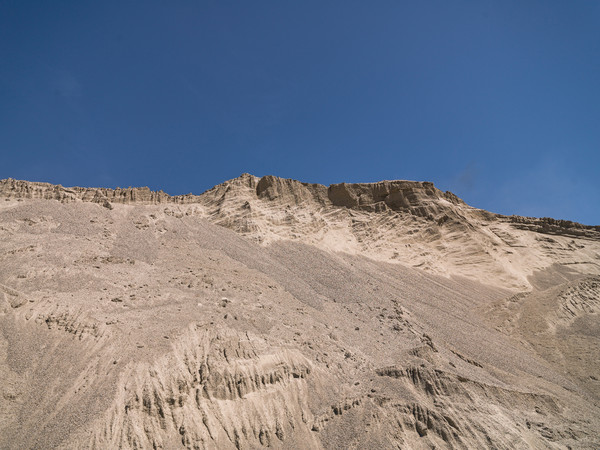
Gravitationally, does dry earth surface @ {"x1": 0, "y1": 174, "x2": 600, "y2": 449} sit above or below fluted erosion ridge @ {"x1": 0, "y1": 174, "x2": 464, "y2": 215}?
below

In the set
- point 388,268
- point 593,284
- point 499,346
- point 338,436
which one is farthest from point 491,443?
point 593,284

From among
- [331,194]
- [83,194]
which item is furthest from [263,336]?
[331,194]

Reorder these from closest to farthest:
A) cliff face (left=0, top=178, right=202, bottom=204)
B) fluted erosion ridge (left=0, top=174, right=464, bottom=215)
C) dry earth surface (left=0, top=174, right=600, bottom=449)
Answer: dry earth surface (left=0, top=174, right=600, bottom=449) → cliff face (left=0, top=178, right=202, bottom=204) → fluted erosion ridge (left=0, top=174, right=464, bottom=215)

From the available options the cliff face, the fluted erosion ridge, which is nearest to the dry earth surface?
the cliff face

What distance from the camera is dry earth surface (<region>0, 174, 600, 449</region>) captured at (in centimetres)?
1194

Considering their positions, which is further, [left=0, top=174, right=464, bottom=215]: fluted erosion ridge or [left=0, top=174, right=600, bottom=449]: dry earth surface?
[left=0, top=174, right=464, bottom=215]: fluted erosion ridge

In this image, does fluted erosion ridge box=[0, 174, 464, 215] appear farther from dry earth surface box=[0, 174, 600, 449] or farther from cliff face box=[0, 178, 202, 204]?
dry earth surface box=[0, 174, 600, 449]

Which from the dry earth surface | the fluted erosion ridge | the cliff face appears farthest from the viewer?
the fluted erosion ridge

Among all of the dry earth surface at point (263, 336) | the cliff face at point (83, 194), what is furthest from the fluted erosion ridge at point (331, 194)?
the dry earth surface at point (263, 336)

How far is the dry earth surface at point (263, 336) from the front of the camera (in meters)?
11.9

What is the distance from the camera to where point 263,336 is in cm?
1606

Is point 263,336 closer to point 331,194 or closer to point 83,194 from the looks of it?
point 83,194

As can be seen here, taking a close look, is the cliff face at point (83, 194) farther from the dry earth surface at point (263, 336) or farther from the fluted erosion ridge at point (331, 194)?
the dry earth surface at point (263, 336)

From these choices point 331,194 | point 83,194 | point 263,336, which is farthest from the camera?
point 331,194
